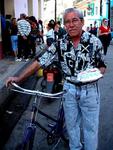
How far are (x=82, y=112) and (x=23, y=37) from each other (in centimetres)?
1212

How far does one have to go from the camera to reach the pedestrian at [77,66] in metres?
4.28

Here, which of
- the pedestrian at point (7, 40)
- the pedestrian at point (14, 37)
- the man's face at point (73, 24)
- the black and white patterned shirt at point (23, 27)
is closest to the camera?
the man's face at point (73, 24)

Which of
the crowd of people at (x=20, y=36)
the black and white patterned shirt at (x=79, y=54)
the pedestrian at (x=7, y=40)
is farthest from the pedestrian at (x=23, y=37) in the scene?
the black and white patterned shirt at (x=79, y=54)

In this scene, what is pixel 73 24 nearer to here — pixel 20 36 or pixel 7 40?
pixel 20 36

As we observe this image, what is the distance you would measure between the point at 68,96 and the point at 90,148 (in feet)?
2.06

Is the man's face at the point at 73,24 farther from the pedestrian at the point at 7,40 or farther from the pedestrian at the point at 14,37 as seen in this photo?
the pedestrian at the point at 7,40

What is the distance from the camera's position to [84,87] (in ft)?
14.3

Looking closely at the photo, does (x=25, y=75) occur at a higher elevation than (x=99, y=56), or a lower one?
lower

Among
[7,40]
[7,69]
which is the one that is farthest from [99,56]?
[7,40]

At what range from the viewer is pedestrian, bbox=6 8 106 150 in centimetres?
428

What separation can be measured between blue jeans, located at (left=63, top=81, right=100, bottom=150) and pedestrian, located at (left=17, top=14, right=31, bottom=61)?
1186 cm

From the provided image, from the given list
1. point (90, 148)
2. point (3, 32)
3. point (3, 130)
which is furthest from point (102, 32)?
point (90, 148)

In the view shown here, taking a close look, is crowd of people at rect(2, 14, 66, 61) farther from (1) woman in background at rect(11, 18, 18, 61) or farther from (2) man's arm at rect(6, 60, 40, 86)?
(2) man's arm at rect(6, 60, 40, 86)

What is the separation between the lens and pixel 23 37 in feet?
53.8
